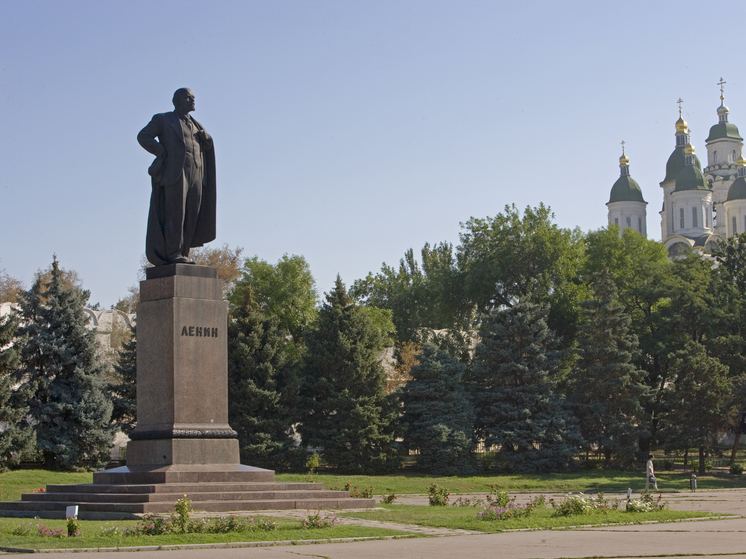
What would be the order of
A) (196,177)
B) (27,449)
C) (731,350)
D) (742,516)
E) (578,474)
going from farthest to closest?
(731,350)
(578,474)
(27,449)
(196,177)
(742,516)

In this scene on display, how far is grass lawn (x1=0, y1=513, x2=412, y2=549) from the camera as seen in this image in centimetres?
1052

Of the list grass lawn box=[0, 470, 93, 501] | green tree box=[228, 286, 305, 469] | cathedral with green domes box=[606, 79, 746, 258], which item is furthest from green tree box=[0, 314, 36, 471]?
cathedral with green domes box=[606, 79, 746, 258]

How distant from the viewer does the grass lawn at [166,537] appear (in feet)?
34.5

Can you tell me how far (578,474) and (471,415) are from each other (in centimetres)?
433

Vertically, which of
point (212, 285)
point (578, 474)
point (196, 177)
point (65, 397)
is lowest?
point (578, 474)

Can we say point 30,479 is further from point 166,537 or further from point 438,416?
point 166,537

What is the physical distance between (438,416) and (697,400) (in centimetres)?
933

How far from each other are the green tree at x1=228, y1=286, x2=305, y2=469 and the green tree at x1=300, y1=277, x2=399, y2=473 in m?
0.92

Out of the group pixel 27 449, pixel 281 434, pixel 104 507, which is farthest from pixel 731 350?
pixel 104 507

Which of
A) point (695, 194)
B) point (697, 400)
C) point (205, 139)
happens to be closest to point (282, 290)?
point (697, 400)

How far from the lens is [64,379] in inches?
1211

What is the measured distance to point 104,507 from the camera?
13594 millimetres

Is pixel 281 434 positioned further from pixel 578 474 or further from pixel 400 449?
pixel 578 474

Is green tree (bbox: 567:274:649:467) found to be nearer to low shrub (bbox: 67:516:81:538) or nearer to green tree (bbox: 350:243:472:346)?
green tree (bbox: 350:243:472:346)
